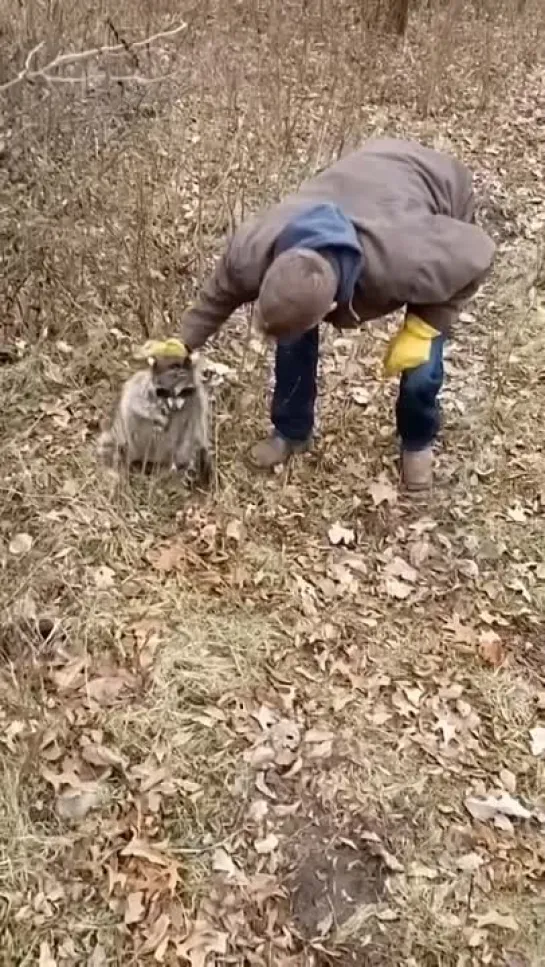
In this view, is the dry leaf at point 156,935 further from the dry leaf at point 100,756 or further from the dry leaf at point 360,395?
the dry leaf at point 360,395

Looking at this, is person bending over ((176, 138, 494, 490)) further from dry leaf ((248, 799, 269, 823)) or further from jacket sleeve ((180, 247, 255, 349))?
dry leaf ((248, 799, 269, 823))

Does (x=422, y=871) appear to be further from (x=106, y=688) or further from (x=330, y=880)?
(x=106, y=688)

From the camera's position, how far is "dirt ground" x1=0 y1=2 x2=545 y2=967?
2.88 meters

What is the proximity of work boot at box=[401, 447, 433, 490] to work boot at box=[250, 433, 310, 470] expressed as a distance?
0.46 metres

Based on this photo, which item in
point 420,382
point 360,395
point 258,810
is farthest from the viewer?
point 360,395

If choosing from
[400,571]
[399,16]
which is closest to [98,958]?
[400,571]

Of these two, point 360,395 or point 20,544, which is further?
point 360,395

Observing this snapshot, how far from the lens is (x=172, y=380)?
12.2 ft

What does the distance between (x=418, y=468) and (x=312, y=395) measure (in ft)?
1.81

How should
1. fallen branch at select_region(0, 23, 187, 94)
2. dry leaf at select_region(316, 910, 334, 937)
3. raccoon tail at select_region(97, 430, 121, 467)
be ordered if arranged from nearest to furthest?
dry leaf at select_region(316, 910, 334, 937) < fallen branch at select_region(0, 23, 187, 94) < raccoon tail at select_region(97, 430, 121, 467)

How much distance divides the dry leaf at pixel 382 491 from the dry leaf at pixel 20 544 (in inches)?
55.8

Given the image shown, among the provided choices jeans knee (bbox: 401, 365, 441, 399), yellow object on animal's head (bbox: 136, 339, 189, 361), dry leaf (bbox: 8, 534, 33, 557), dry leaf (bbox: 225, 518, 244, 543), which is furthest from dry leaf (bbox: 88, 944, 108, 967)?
jeans knee (bbox: 401, 365, 441, 399)

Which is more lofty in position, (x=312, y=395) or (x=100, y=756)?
(x=312, y=395)

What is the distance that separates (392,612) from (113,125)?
3.91m
